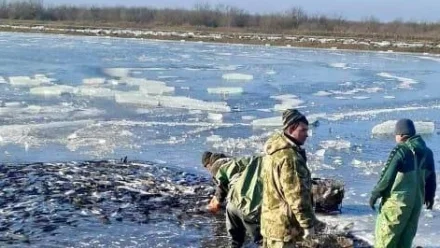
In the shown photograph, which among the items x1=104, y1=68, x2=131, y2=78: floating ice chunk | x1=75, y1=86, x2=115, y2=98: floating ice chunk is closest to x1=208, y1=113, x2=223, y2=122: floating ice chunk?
x1=75, y1=86, x2=115, y2=98: floating ice chunk

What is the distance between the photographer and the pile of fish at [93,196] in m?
8.34

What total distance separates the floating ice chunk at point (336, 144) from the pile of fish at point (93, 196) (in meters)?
3.40

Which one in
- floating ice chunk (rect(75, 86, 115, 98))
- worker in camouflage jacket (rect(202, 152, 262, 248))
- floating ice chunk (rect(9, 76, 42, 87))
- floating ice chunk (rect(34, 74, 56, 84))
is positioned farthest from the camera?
floating ice chunk (rect(34, 74, 56, 84))

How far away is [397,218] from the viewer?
635 cm

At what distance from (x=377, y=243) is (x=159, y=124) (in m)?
9.58

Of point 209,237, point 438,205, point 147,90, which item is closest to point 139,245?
point 209,237

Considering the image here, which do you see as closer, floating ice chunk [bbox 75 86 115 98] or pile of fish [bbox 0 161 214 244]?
pile of fish [bbox 0 161 214 244]

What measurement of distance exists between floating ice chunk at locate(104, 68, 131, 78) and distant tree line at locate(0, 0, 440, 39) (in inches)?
1708

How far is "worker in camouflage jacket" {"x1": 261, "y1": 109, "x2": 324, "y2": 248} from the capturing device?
497 centimetres

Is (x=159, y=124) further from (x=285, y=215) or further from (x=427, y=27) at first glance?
(x=427, y=27)

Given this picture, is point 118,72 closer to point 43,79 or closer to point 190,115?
point 43,79

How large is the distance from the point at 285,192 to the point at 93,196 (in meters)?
5.01

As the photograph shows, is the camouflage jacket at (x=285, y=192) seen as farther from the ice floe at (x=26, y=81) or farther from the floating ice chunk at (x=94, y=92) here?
the ice floe at (x=26, y=81)

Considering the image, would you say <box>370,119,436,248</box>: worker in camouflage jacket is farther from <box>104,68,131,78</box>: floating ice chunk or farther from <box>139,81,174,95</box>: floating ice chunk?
<box>104,68,131,78</box>: floating ice chunk
